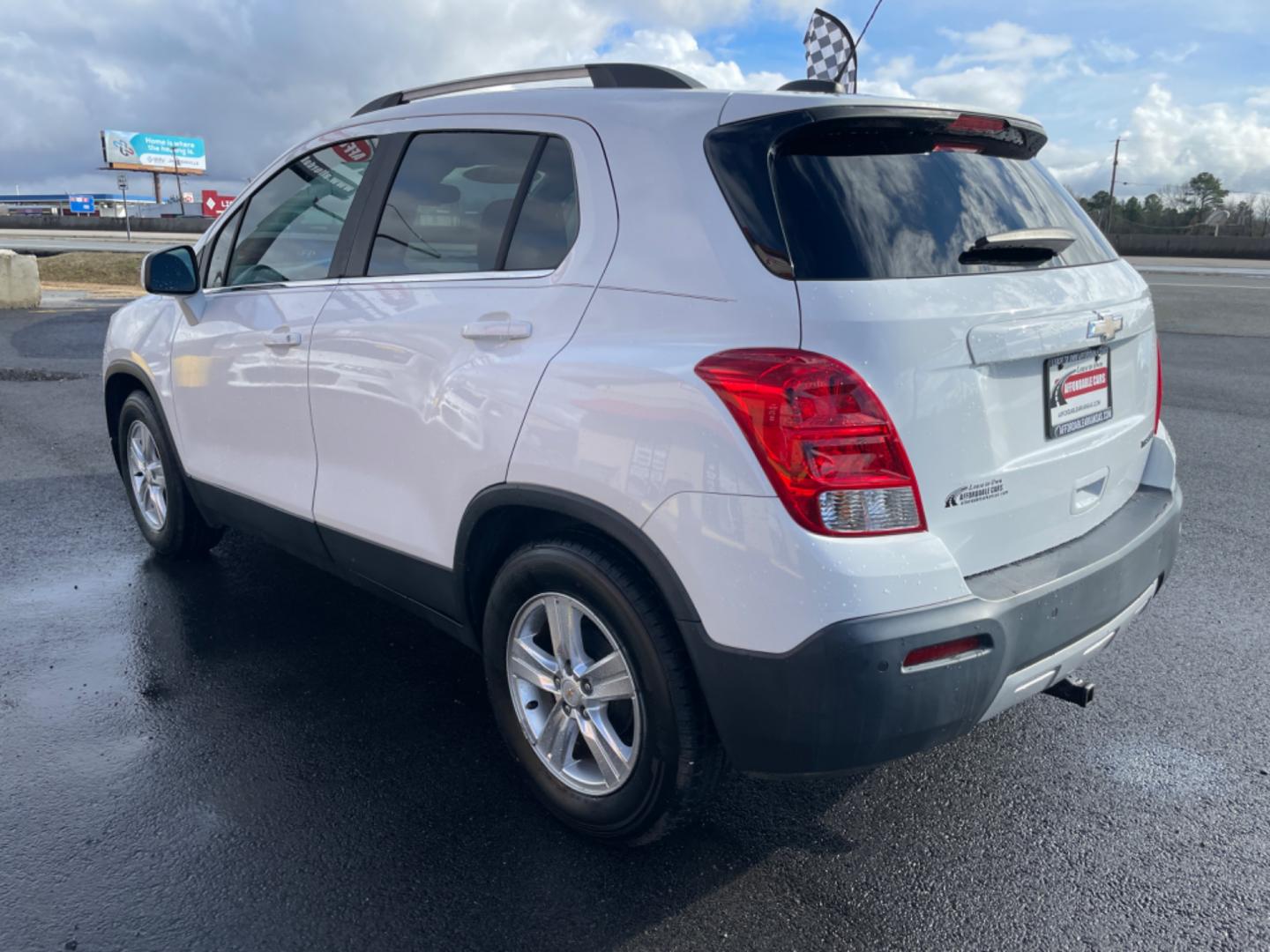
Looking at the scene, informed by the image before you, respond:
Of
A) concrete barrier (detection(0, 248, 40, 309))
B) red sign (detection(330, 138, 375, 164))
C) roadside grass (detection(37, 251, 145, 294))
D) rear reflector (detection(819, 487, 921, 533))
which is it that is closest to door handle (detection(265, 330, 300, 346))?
red sign (detection(330, 138, 375, 164))

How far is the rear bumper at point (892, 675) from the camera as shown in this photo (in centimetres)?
214

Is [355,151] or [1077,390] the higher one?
[355,151]

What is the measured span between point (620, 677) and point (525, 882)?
22.7 inches

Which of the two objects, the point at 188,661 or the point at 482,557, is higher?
the point at 482,557

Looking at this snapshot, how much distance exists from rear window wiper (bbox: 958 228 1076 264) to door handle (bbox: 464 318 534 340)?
3.67 feet

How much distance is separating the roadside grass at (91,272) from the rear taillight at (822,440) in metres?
23.3

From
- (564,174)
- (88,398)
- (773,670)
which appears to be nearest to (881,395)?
(773,670)

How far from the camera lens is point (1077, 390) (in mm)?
2650

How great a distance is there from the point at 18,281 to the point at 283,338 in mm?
A: 15888

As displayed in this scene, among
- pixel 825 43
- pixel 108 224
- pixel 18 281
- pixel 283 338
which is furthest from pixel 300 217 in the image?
pixel 108 224

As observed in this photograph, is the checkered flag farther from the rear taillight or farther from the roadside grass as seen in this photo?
the roadside grass

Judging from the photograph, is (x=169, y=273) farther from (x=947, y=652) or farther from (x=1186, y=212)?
(x=1186, y=212)

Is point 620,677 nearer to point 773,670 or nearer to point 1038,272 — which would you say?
point 773,670

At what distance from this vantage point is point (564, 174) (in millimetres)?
2775
